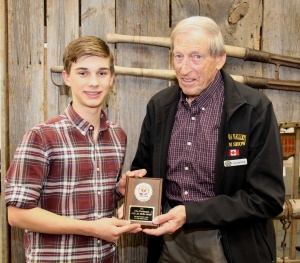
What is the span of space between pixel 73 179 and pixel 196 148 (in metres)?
0.60

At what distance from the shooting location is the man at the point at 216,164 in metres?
1.80

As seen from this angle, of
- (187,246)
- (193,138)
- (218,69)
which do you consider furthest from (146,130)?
(187,246)

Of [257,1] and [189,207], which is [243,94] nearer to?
[189,207]

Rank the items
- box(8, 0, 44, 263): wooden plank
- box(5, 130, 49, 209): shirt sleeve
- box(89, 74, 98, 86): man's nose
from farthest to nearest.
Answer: box(8, 0, 44, 263): wooden plank < box(89, 74, 98, 86): man's nose < box(5, 130, 49, 209): shirt sleeve

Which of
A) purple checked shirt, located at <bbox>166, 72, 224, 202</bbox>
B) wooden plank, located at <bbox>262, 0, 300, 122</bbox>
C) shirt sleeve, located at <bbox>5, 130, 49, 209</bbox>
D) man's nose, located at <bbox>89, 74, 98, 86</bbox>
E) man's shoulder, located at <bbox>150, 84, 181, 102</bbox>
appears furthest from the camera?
wooden plank, located at <bbox>262, 0, 300, 122</bbox>

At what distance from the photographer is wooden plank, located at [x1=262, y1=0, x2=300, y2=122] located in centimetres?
259

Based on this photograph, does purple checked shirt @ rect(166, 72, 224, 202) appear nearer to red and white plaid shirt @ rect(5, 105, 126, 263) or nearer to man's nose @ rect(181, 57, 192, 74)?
man's nose @ rect(181, 57, 192, 74)

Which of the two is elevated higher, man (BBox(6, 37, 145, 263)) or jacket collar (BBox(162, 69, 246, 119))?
jacket collar (BBox(162, 69, 246, 119))

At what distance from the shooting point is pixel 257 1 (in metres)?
2.58

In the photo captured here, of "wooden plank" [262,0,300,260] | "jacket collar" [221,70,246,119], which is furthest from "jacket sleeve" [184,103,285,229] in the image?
"wooden plank" [262,0,300,260]

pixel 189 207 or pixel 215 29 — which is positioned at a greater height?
pixel 215 29

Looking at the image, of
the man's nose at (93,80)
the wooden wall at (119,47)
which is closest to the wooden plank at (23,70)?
the wooden wall at (119,47)

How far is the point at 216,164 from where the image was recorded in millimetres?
1833

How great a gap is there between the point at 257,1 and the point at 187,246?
5.36 feet
